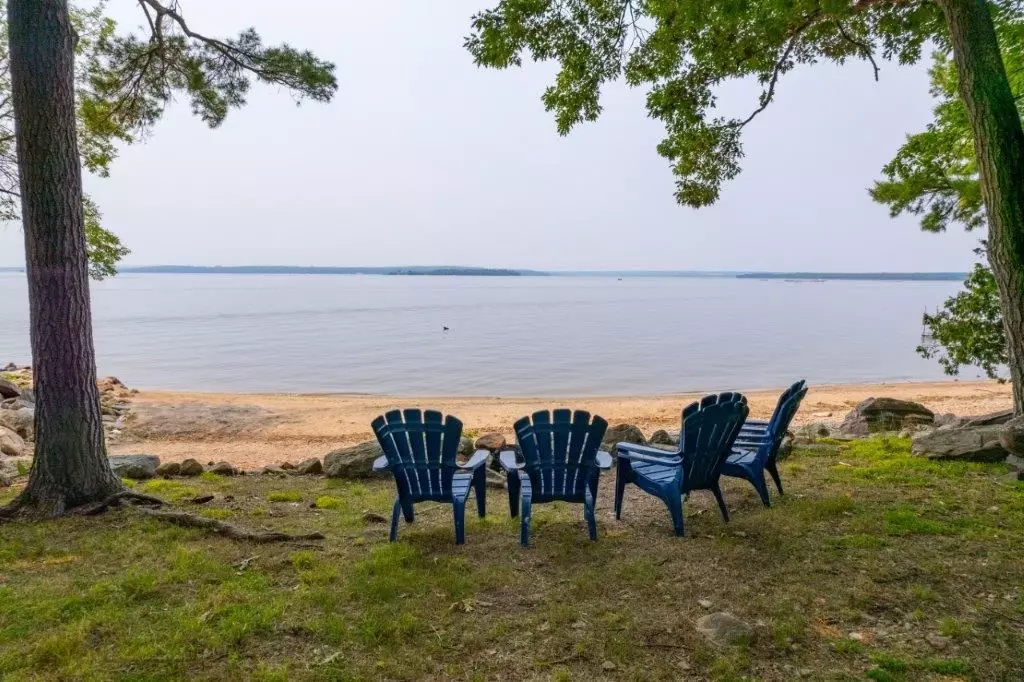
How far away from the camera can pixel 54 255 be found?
13.8 feet

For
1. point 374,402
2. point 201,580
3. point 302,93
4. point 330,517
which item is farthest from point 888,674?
point 374,402

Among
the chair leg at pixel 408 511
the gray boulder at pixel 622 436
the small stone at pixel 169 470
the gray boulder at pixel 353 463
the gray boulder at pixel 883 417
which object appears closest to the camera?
the chair leg at pixel 408 511

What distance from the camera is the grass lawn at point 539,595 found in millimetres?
Result: 2434

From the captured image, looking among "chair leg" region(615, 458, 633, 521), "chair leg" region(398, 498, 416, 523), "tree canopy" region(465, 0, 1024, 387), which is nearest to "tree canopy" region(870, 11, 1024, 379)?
"tree canopy" region(465, 0, 1024, 387)

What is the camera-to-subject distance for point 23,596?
2990 mm

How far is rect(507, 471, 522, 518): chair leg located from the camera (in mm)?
4445

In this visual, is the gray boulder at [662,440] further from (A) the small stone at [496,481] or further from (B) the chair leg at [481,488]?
(B) the chair leg at [481,488]

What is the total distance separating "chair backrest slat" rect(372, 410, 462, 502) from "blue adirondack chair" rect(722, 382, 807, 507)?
6.68 ft

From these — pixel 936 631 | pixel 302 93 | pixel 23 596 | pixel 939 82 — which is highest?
pixel 939 82

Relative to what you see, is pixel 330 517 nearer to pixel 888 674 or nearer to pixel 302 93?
pixel 888 674

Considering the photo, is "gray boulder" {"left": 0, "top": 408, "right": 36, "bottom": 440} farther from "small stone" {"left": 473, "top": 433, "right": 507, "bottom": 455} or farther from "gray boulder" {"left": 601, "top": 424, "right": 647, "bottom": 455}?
"gray boulder" {"left": 601, "top": 424, "right": 647, "bottom": 455}

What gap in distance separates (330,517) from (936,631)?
148 inches

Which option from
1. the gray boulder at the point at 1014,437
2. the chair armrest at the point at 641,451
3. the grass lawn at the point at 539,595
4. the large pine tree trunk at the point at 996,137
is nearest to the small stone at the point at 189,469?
the grass lawn at the point at 539,595

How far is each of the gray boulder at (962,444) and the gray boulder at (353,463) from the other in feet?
17.4
